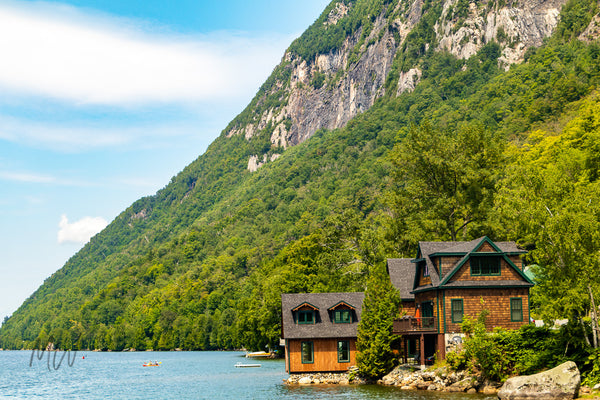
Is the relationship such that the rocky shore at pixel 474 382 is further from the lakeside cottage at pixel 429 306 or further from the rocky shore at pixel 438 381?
the lakeside cottage at pixel 429 306

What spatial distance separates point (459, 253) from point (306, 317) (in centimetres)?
1493

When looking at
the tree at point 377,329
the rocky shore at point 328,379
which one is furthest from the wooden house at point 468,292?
the rocky shore at point 328,379

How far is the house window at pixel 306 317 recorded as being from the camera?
184ft

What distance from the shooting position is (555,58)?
17725 centimetres

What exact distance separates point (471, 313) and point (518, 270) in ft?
16.0

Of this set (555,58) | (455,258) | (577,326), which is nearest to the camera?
(577,326)

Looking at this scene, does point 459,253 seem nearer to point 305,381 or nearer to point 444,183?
point 305,381

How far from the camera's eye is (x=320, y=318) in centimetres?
5647

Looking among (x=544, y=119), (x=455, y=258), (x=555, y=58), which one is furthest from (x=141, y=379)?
(x=555, y=58)

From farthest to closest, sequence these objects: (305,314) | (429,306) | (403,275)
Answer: (403,275), (305,314), (429,306)

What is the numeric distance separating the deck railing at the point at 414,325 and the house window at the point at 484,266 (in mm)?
4879

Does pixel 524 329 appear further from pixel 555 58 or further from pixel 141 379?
pixel 555 58

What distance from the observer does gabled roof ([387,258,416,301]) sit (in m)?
55.5

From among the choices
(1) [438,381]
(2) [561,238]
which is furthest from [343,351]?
(2) [561,238]
